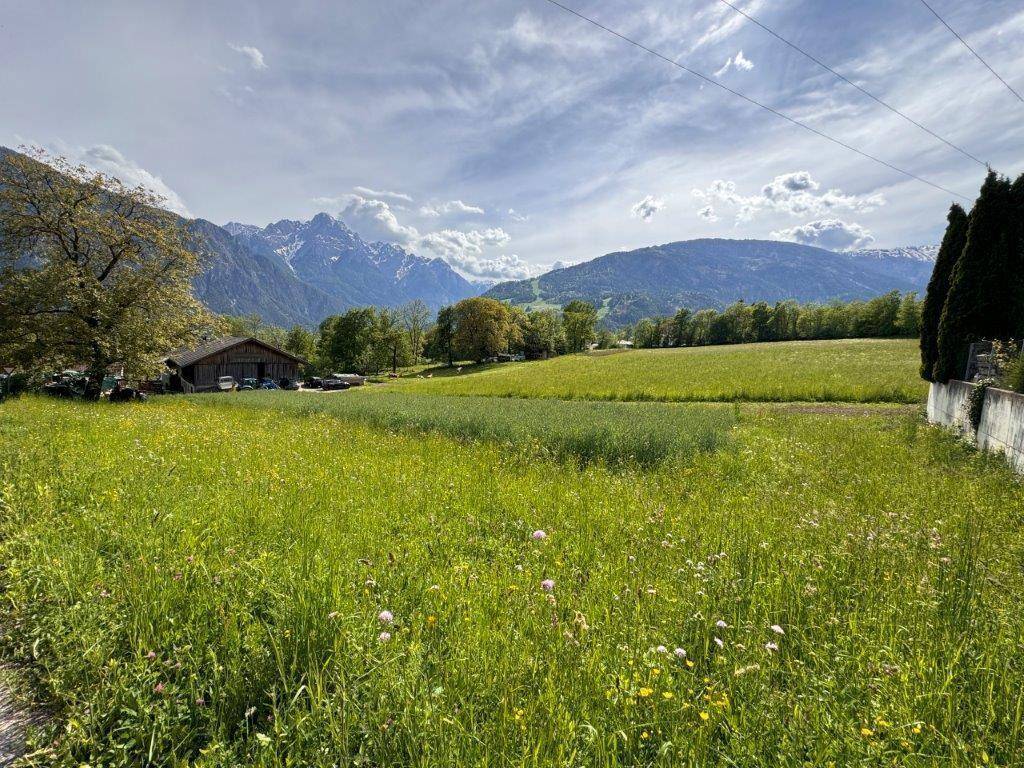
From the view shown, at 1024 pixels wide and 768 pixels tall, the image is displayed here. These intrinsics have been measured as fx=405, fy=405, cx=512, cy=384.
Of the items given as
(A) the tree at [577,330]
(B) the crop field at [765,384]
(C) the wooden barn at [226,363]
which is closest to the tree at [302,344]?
(C) the wooden barn at [226,363]

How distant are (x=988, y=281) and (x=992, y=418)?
208 inches

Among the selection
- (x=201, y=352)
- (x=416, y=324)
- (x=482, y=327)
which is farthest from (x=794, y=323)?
(x=201, y=352)

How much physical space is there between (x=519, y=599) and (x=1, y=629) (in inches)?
156

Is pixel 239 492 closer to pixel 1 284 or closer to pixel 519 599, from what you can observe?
pixel 519 599

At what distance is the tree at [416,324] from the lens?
97125mm

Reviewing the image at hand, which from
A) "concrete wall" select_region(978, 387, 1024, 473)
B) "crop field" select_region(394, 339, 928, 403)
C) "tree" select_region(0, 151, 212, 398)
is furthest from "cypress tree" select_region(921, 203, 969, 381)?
"tree" select_region(0, 151, 212, 398)

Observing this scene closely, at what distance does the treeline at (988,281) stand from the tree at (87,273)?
36.7 metres

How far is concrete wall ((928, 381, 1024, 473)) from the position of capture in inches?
364

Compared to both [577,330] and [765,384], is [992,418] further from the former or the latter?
[577,330]

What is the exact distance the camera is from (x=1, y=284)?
20828 millimetres

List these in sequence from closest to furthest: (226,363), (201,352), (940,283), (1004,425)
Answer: (1004,425) < (940,283) < (201,352) < (226,363)

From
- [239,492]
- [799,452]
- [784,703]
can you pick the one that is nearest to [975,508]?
[799,452]

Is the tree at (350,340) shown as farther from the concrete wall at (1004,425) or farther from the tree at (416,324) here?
the concrete wall at (1004,425)

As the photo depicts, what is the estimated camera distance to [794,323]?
11100 cm
